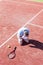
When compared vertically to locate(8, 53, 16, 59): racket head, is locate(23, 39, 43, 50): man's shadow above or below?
above

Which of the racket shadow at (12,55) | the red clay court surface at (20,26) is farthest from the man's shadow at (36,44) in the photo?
the racket shadow at (12,55)

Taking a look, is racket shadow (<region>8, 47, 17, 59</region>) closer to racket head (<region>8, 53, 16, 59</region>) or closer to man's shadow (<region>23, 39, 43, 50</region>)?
racket head (<region>8, 53, 16, 59</region>)

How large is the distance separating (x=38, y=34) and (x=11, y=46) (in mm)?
1988

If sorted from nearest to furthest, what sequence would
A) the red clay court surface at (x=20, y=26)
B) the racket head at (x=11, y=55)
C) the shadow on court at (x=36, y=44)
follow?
the red clay court surface at (x=20, y=26)
the racket head at (x=11, y=55)
the shadow on court at (x=36, y=44)

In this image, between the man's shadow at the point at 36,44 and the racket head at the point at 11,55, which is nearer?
the racket head at the point at 11,55

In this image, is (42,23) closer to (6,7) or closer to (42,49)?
(42,49)

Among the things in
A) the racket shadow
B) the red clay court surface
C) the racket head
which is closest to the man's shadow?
the red clay court surface

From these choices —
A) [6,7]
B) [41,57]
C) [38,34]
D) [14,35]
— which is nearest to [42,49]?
[41,57]

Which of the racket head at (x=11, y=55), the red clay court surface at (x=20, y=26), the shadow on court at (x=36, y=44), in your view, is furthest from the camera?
the shadow on court at (x=36, y=44)

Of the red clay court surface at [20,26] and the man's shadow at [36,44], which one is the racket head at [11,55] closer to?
the red clay court surface at [20,26]

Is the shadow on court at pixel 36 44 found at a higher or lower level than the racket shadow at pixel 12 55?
higher

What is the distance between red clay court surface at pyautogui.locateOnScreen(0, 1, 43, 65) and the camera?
9.28 metres

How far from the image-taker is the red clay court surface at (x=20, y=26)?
30.5 feet

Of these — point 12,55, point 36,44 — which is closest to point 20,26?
point 36,44
